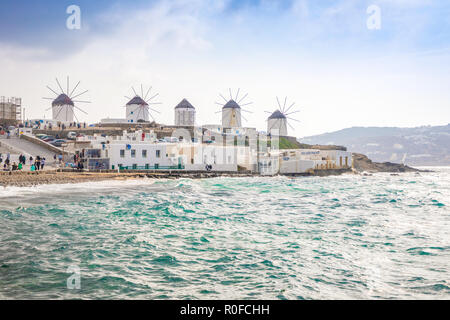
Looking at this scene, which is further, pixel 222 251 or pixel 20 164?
pixel 20 164

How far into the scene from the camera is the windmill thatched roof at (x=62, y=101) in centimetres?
8408

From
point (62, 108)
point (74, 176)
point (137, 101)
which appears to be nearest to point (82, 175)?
point (74, 176)

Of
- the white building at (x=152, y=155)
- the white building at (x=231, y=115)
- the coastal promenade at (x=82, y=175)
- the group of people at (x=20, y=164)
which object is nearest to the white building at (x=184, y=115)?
the white building at (x=231, y=115)

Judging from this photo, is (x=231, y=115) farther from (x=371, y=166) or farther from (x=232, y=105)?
(x=371, y=166)

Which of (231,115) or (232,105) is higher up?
(232,105)

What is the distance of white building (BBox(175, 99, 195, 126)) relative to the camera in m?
87.0

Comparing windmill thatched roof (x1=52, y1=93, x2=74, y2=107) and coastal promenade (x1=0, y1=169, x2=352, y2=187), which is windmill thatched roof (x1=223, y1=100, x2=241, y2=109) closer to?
windmill thatched roof (x1=52, y1=93, x2=74, y2=107)

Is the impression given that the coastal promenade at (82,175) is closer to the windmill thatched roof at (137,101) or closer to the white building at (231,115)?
the white building at (231,115)

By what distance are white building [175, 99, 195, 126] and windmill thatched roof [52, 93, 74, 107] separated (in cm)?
2382

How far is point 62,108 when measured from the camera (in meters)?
84.1

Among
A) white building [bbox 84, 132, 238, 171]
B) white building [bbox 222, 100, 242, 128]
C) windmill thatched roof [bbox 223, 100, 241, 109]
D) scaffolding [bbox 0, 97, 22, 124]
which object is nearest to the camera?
white building [bbox 84, 132, 238, 171]

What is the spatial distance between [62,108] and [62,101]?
157 cm

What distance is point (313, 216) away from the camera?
18.5m

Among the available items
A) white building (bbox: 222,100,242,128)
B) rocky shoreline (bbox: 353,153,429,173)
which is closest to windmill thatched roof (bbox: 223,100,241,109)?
white building (bbox: 222,100,242,128)
